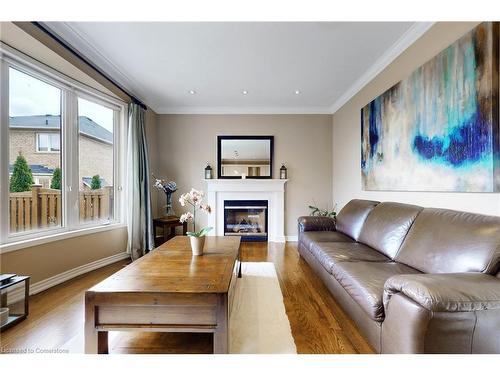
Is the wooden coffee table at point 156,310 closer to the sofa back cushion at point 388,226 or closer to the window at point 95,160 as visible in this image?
the sofa back cushion at point 388,226

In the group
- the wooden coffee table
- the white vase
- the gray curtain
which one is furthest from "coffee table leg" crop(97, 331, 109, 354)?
the gray curtain

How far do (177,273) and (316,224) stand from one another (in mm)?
2302

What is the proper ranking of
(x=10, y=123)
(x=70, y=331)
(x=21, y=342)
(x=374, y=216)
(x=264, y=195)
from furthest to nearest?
(x=264, y=195)
(x=374, y=216)
(x=10, y=123)
(x=70, y=331)
(x=21, y=342)

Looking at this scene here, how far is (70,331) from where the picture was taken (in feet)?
5.65

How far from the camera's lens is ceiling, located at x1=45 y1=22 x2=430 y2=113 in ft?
7.27

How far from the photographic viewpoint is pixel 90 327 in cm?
131

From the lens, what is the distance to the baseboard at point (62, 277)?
74.5 inches

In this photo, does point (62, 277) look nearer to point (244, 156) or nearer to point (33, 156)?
point (33, 156)

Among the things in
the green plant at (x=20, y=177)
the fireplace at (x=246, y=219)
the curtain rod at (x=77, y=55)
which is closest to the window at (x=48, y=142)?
the green plant at (x=20, y=177)

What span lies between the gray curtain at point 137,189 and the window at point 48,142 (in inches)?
37.4

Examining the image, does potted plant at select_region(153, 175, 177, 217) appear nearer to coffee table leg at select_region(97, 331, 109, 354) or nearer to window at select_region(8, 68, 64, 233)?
window at select_region(8, 68, 64, 233)
